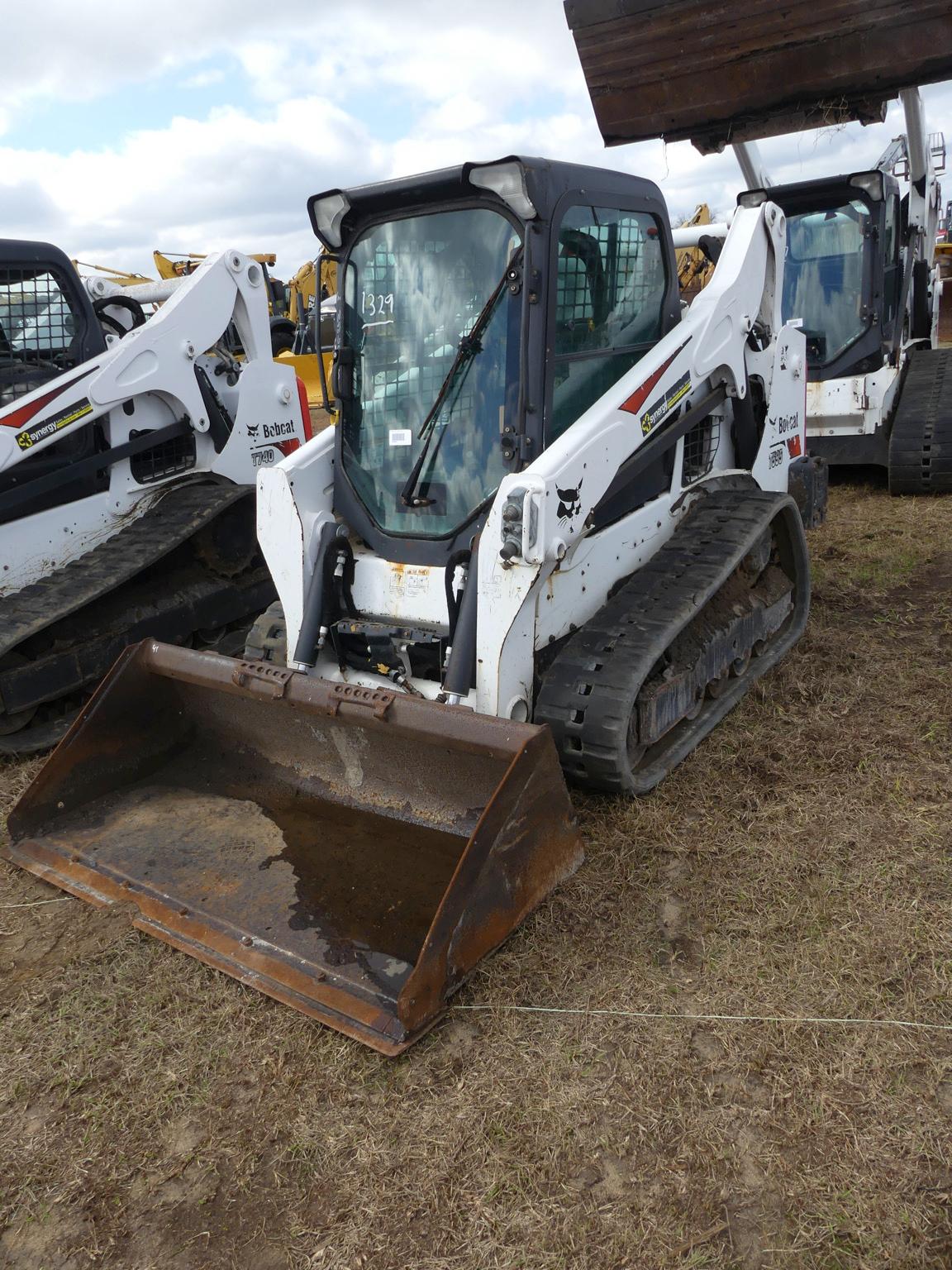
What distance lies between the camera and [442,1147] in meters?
2.29

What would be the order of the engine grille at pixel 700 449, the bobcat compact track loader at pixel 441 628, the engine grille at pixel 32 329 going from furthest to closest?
the engine grille at pixel 32 329
the engine grille at pixel 700 449
the bobcat compact track loader at pixel 441 628

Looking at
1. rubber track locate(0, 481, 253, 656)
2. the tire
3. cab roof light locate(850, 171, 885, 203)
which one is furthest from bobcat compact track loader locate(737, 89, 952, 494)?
the tire

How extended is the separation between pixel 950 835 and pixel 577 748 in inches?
49.4

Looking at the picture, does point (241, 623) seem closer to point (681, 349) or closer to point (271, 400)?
point (271, 400)

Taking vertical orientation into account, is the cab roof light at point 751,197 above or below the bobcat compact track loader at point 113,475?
above

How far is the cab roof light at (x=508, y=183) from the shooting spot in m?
3.32

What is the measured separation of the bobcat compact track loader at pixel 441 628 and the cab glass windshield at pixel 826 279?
4291 mm

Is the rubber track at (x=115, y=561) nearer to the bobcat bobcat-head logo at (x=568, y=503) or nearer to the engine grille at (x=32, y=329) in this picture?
the engine grille at (x=32, y=329)

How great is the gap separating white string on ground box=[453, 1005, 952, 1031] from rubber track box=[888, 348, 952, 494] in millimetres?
6246

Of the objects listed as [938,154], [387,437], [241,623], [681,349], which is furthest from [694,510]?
[938,154]

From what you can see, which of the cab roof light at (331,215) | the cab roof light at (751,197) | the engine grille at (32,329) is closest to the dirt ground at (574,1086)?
the cab roof light at (331,215)

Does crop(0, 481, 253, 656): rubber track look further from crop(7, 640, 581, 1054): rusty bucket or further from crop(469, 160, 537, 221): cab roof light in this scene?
crop(469, 160, 537, 221): cab roof light

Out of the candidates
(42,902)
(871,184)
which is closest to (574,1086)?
(42,902)

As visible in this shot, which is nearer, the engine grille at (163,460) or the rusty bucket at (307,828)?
the rusty bucket at (307,828)
